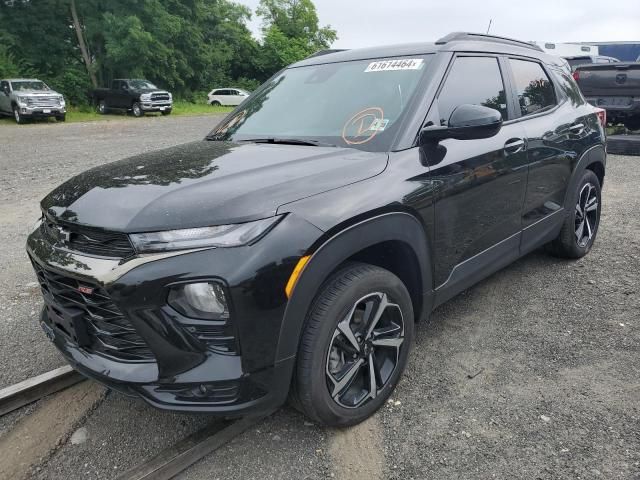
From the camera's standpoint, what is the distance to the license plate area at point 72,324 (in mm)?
2197

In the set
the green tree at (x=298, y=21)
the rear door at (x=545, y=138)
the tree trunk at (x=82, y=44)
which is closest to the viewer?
the rear door at (x=545, y=138)

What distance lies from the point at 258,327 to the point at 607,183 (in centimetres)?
741

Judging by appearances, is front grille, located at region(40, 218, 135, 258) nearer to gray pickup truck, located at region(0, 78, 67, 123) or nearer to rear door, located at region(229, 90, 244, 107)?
gray pickup truck, located at region(0, 78, 67, 123)

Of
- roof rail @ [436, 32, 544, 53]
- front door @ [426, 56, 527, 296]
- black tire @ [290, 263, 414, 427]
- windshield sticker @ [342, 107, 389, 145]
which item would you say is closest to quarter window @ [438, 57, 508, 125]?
front door @ [426, 56, 527, 296]

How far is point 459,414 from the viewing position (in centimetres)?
262

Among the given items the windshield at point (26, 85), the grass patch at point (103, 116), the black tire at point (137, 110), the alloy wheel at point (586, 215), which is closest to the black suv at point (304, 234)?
the alloy wheel at point (586, 215)

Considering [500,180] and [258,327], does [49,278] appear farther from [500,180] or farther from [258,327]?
[500,180]

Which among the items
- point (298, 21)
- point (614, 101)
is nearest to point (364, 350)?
point (614, 101)

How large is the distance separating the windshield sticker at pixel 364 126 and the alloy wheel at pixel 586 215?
2363 millimetres

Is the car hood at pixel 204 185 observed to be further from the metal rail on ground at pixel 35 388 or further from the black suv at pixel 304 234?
the metal rail on ground at pixel 35 388

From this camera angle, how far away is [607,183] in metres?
7.75

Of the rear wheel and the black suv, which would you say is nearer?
the black suv

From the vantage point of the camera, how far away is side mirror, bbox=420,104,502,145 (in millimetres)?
2643

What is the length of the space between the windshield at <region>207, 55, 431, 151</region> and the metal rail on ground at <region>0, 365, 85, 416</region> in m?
1.70
